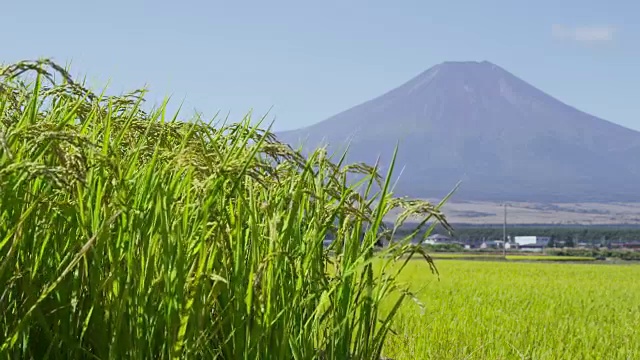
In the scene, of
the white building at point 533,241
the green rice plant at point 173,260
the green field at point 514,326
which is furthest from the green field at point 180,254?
the white building at point 533,241

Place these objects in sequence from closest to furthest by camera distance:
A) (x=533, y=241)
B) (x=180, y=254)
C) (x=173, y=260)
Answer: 1. (x=180, y=254)
2. (x=173, y=260)
3. (x=533, y=241)

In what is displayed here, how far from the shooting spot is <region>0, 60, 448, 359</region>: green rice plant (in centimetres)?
242

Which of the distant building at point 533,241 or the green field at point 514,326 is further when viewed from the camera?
the distant building at point 533,241

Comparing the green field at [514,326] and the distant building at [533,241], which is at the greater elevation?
the green field at [514,326]

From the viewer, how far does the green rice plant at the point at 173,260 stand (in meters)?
2.42

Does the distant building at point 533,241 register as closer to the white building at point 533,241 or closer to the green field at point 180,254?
the white building at point 533,241

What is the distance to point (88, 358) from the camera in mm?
2664

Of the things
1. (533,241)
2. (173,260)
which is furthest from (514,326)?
(533,241)

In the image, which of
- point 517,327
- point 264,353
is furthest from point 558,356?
point 264,353

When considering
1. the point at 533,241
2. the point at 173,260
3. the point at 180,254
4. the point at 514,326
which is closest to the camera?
the point at 180,254

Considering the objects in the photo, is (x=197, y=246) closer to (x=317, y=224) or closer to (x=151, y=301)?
(x=151, y=301)

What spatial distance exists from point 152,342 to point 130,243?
0.90 ft

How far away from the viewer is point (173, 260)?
2473 mm

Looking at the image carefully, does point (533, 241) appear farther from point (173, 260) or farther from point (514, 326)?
point (173, 260)
